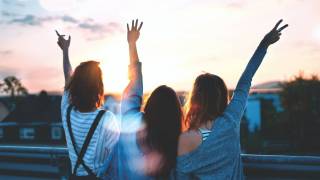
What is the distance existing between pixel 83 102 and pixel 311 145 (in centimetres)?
5202

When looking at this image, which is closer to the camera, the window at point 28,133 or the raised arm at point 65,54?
the raised arm at point 65,54

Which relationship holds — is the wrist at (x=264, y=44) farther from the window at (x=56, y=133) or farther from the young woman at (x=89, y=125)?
the window at (x=56, y=133)

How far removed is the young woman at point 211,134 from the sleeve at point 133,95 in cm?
47

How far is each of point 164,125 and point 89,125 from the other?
2.32 feet

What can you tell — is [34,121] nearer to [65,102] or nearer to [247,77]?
[65,102]

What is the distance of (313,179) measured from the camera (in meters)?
4.29

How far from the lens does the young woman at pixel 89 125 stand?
13.2 feet

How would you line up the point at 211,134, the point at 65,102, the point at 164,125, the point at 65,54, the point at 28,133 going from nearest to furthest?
the point at 211,134, the point at 164,125, the point at 65,102, the point at 65,54, the point at 28,133

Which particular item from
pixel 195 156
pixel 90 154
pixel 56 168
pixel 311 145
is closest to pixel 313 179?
pixel 195 156

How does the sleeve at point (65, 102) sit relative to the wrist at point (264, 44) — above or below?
below

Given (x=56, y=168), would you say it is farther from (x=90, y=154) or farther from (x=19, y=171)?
(x=90, y=154)

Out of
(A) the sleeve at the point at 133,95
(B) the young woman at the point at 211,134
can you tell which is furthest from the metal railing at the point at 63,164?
(A) the sleeve at the point at 133,95

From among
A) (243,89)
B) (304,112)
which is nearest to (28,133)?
(304,112)

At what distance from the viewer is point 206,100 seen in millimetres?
3490
